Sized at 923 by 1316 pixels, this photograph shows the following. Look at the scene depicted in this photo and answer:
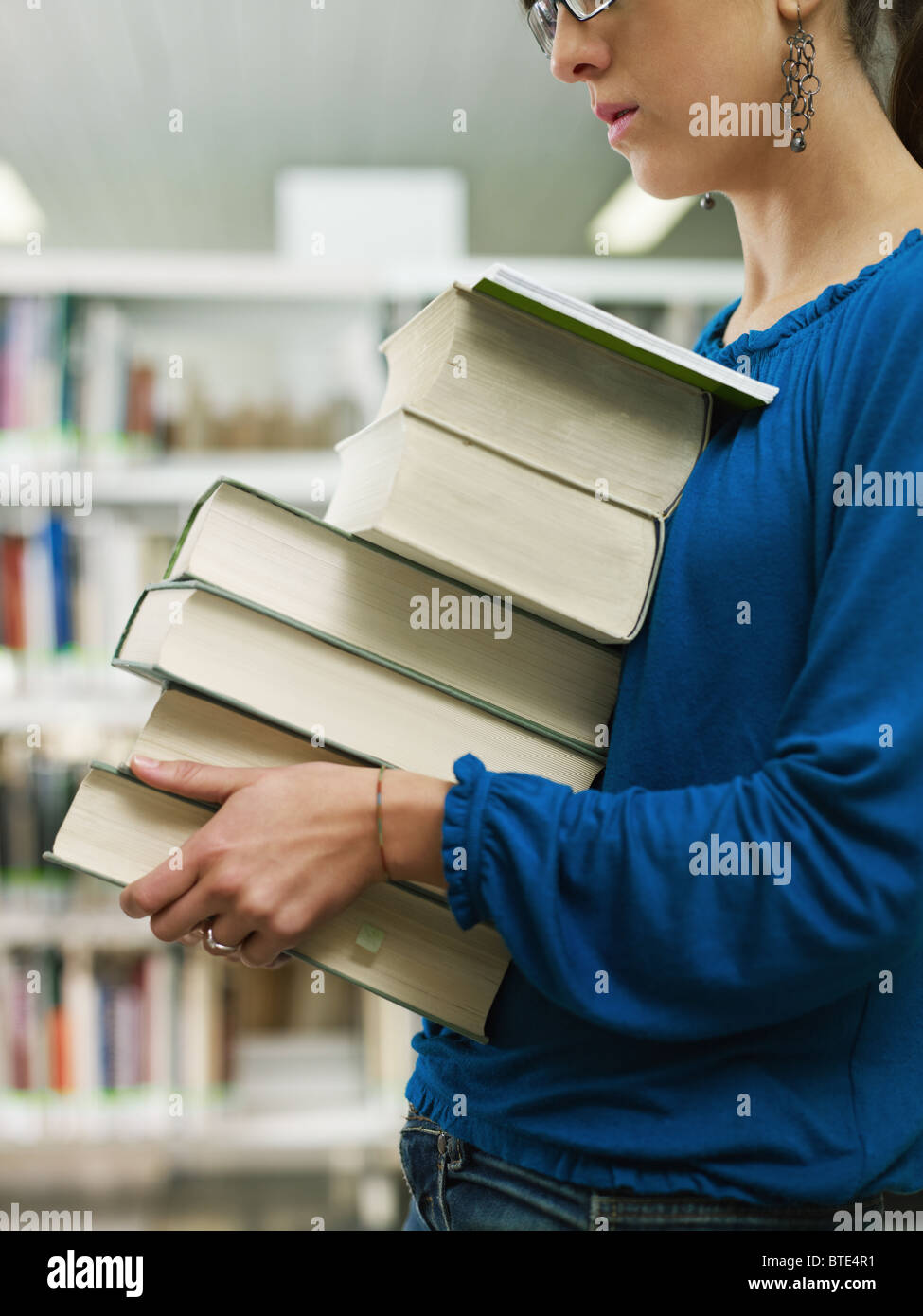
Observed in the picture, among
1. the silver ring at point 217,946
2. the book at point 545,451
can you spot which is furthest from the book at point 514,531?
the silver ring at point 217,946

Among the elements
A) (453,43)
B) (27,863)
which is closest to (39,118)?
(453,43)

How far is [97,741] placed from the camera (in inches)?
76.0

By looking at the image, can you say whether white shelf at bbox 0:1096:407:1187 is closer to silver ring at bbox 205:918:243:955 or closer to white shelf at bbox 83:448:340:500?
white shelf at bbox 83:448:340:500

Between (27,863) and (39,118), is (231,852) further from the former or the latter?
(39,118)

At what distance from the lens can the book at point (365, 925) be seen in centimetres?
55

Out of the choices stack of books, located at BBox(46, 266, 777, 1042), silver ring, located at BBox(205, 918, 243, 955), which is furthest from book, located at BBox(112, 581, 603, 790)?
silver ring, located at BBox(205, 918, 243, 955)

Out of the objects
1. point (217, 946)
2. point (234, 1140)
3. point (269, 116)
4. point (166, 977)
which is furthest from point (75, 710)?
point (269, 116)

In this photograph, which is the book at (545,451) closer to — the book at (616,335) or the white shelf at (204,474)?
the book at (616,335)

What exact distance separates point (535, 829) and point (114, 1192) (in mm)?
2239

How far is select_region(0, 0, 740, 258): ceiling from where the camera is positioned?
2453mm

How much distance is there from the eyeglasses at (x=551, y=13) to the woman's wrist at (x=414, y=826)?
43 centimetres

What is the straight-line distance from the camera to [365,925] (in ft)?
1.84

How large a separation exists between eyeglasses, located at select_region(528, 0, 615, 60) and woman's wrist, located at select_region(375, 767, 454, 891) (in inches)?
16.8

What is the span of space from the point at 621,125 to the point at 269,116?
2611 mm
